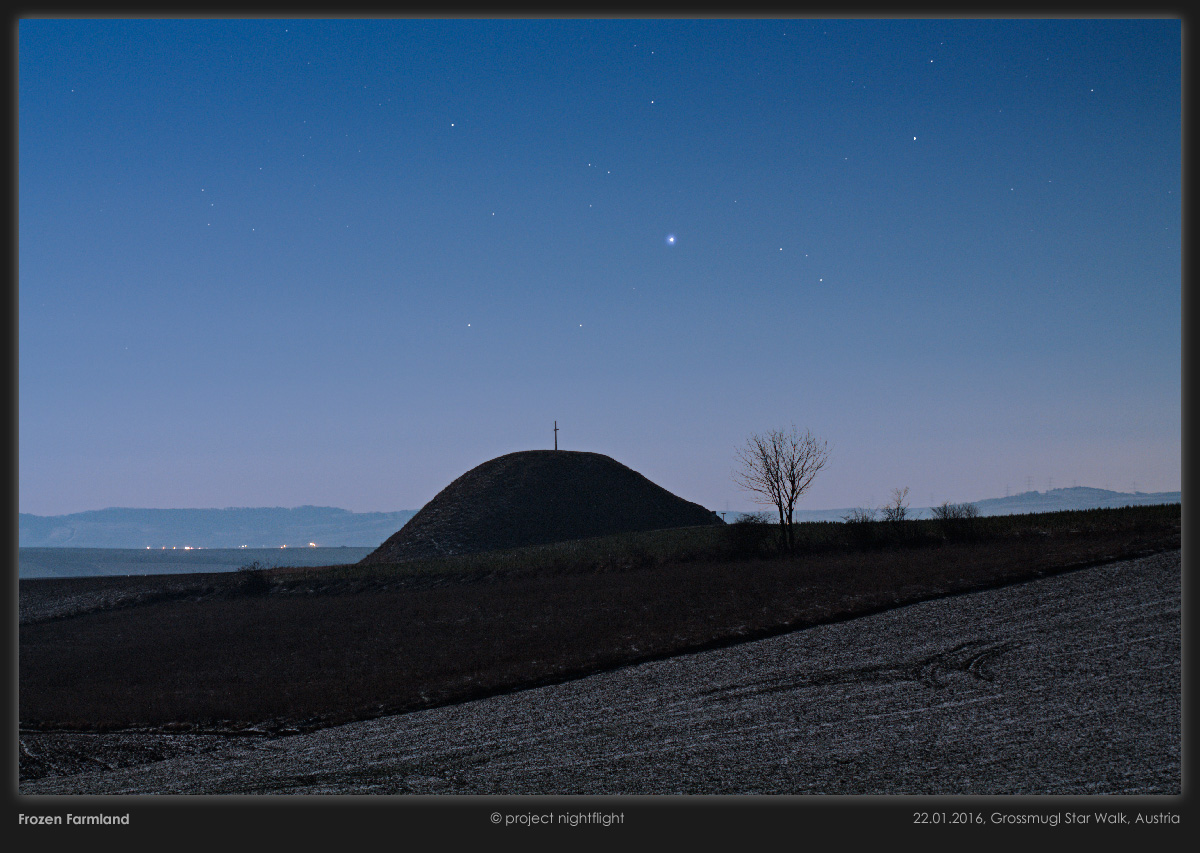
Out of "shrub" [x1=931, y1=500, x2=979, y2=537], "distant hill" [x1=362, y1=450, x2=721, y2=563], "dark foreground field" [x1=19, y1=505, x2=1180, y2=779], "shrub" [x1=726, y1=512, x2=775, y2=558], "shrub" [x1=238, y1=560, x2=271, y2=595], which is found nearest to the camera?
"dark foreground field" [x1=19, y1=505, x2=1180, y2=779]

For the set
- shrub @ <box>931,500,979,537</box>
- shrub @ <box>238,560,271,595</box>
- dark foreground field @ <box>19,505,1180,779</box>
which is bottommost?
shrub @ <box>238,560,271,595</box>

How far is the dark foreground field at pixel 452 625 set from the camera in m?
21.7

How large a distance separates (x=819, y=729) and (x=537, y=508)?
238ft

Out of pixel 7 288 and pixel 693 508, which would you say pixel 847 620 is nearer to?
pixel 7 288

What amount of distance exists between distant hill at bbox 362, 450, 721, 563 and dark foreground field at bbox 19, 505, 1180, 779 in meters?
30.9

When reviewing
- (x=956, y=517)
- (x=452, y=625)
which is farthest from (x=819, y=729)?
(x=956, y=517)

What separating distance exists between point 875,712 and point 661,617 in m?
13.9

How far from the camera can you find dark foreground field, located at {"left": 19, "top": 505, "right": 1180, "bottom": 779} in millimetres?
21719

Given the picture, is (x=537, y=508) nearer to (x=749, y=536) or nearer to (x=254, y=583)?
(x=254, y=583)

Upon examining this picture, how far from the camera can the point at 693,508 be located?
9138 cm

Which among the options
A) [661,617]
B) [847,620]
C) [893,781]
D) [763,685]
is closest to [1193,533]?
[893,781]

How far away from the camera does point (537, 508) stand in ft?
284

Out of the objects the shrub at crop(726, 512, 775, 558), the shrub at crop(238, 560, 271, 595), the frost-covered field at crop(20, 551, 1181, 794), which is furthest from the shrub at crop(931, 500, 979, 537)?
the shrub at crop(238, 560, 271, 595)

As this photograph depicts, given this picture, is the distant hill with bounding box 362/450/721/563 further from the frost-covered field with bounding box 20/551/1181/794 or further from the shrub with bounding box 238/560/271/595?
the frost-covered field with bounding box 20/551/1181/794
